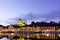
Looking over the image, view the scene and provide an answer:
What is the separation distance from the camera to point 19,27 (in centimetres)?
13188

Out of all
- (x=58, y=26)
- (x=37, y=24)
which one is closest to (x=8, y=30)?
(x=37, y=24)

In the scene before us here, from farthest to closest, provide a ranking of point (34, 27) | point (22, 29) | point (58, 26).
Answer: point (22, 29), point (34, 27), point (58, 26)

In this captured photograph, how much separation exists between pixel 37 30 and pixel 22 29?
779 centimetres

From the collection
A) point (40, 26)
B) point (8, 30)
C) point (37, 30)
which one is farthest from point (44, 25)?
point (8, 30)

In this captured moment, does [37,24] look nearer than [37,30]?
Yes

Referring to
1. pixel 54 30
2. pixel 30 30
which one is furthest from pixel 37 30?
pixel 54 30

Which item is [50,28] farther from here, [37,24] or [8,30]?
[8,30]

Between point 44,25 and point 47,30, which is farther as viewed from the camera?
point 47,30

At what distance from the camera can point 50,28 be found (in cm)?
12381

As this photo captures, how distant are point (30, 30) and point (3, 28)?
13362 millimetres

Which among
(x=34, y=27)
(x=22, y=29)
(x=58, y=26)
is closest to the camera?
(x=58, y=26)

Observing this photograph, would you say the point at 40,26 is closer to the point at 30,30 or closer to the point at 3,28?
the point at 30,30

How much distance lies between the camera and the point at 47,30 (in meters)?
Result: 127

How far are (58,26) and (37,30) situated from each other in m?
17.4
